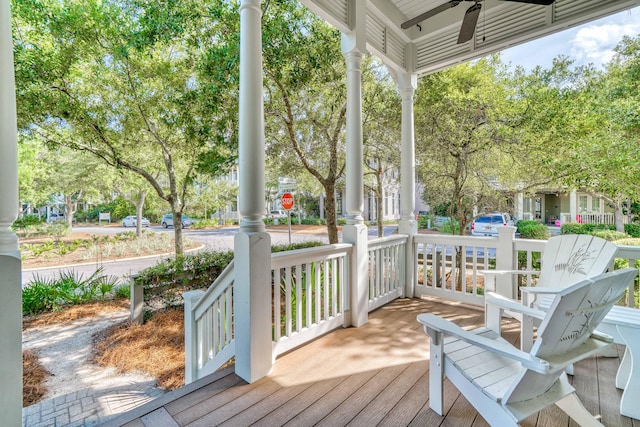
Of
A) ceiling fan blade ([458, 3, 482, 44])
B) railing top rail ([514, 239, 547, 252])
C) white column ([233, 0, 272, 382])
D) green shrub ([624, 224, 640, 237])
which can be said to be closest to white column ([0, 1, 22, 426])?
white column ([233, 0, 272, 382])

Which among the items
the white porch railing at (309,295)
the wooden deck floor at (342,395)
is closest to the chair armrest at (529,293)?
the wooden deck floor at (342,395)

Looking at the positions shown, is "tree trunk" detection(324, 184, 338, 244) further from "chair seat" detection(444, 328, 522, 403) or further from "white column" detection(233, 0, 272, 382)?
"chair seat" detection(444, 328, 522, 403)

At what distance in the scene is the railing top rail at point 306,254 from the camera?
2.33 m

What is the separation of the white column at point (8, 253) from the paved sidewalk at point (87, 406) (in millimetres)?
1883

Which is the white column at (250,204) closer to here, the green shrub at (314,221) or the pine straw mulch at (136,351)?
the pine straw mulch at (136,351)

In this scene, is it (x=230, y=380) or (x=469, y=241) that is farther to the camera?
(x=469, y=241)

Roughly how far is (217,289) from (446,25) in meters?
3.83

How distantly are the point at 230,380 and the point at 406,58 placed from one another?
158 inches

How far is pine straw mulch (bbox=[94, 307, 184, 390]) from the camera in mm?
3741

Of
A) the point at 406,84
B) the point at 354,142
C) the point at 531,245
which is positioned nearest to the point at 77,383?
the point at 354,142

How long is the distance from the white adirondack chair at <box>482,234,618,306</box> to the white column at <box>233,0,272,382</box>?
71.4 inches

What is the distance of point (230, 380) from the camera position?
83.2 inches

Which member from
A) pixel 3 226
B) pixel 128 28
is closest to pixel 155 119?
pixel 128 28

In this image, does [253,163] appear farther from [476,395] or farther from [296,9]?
[296,9]
